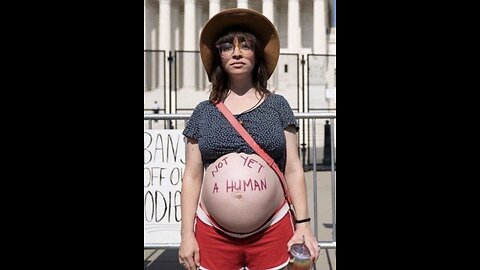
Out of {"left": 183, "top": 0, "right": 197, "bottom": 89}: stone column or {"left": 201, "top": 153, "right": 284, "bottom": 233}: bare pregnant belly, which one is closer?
{"left": 201, "top": 153, "right": 284, "bottom": 233}: bare pregnant belly

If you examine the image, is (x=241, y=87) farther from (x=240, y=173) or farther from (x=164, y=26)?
(x=164, y=26)

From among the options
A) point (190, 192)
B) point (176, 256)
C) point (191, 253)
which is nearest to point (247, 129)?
point (190, 192)

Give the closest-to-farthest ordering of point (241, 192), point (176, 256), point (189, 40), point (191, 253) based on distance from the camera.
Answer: point (241, 192)
point (191, 253)
point (176, 256)
point (189, 40)

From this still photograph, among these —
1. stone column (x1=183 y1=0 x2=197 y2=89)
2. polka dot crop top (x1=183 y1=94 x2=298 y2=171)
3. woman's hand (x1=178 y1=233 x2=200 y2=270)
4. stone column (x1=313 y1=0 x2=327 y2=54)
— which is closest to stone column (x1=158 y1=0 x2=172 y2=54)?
stone column (x1=183 y1=0 x2=197 y2=89)

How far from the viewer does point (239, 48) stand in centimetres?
228

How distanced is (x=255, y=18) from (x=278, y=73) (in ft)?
107

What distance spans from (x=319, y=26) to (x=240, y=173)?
117 ft

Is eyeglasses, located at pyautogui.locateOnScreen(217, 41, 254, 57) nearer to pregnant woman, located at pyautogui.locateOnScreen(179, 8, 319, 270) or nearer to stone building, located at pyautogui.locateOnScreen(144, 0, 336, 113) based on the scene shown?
pregnant woman, located at pyautogui.locateOnScreen(179, 8, 319, 270)

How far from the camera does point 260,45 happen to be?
2387 mm

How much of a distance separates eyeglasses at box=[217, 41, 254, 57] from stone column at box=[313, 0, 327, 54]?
35.0 m

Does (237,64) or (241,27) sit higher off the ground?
(241,27)

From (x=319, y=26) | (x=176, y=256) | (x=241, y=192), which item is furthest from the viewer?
(x=319, y=26)

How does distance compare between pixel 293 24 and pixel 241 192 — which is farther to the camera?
pixel 293 24

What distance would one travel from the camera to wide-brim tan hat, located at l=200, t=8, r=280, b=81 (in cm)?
232
